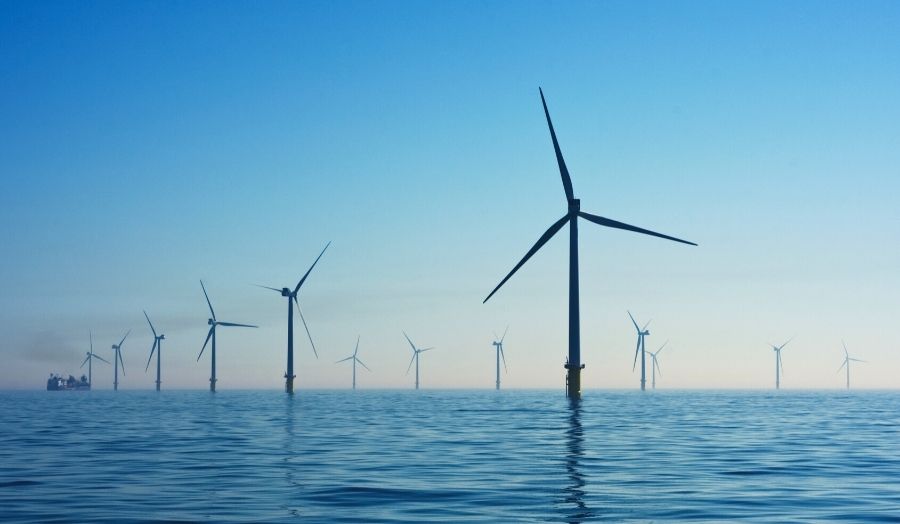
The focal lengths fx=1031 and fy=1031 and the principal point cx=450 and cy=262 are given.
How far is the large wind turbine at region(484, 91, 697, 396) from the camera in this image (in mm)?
95875

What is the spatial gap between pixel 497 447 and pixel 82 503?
20.9 metres

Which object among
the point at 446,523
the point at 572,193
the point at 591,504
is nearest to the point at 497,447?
the point at 591,504

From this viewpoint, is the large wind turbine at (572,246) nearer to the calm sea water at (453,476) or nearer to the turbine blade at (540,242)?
the turbine blade at (540,242)

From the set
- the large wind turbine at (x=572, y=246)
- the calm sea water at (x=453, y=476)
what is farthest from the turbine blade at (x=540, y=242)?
the calm sea water at (x=453, y=476)

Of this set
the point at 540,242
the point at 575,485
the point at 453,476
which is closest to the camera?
the point at 575,485

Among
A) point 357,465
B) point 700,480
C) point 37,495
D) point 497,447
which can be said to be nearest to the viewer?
point 37,495

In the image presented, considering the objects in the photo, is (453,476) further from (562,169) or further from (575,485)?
(562,169)

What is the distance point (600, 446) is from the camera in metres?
42.0

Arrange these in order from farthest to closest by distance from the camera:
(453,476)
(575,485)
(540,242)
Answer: (540,242) → (453,476) → (575,485)

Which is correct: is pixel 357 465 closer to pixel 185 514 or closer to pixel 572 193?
pixel 185 514

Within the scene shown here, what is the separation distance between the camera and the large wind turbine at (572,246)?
9588cm

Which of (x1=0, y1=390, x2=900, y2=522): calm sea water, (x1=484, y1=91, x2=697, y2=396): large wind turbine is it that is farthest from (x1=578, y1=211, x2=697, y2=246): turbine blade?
(x1=0, y1=390, x2=900, y2=522): calm sea water

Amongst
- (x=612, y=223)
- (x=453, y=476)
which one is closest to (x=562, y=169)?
(x=612, y=223)

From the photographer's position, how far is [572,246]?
98875 mm
